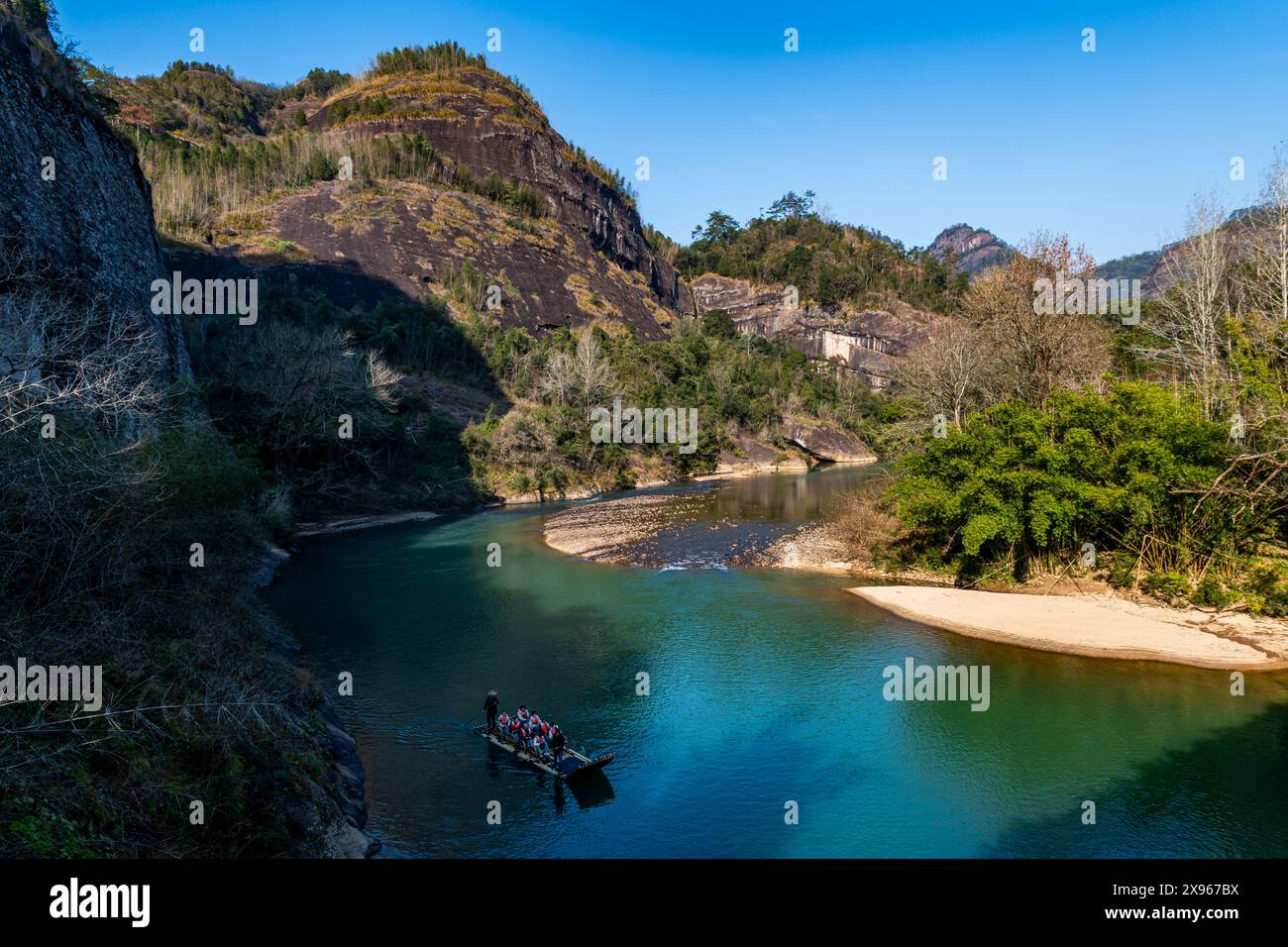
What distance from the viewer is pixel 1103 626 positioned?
2239 cm

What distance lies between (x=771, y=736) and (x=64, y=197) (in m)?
32.8

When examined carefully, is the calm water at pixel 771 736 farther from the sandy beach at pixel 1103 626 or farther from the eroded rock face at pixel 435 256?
the eroded rock face at pixel 435 256

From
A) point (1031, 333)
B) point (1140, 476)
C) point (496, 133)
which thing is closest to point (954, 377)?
point (1031, 333)

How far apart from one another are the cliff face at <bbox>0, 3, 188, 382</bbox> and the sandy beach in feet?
99.1

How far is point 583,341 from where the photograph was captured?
79688 mm

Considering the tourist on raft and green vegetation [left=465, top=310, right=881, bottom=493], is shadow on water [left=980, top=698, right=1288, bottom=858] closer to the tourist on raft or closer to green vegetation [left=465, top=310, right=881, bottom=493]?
the tourist on raft

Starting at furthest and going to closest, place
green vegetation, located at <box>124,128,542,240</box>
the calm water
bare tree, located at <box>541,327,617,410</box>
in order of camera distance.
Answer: green vegetation, located at <box>124,128,542,240</box>
bare tree, located at <box>541,327,617,410</box>
the calm water

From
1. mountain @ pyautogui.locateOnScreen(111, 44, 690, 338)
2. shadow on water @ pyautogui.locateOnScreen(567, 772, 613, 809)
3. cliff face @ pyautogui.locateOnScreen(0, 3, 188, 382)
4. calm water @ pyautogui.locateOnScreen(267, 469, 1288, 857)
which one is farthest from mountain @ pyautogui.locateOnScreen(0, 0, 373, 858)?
mountain @ pyautogui.locateOnScreen(111, 44, 690, 338)

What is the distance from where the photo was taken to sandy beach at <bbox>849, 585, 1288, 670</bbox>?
2012 cm

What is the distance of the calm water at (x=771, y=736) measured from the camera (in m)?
12.3

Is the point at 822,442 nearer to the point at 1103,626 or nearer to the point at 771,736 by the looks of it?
the point at 1103,626

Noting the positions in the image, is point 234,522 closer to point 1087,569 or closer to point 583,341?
point 1087,569
